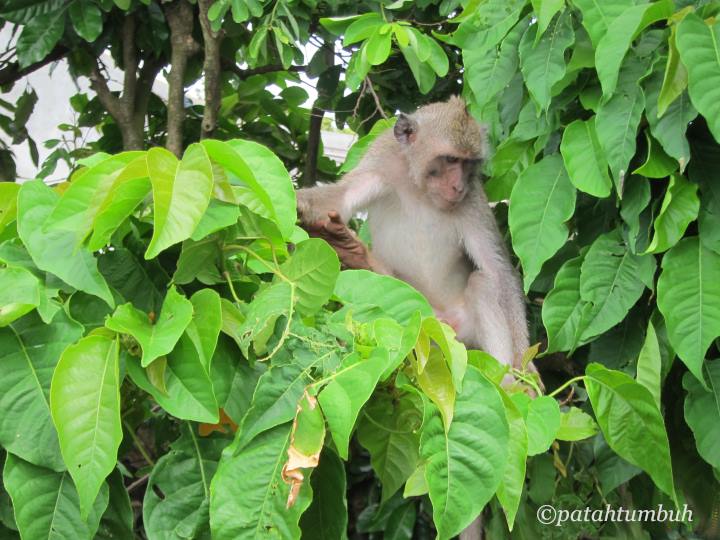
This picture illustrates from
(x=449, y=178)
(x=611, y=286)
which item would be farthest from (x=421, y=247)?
(x=611, y=286)

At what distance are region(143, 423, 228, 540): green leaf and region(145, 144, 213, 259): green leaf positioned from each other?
1.52 feet

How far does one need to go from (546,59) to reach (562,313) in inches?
27.4

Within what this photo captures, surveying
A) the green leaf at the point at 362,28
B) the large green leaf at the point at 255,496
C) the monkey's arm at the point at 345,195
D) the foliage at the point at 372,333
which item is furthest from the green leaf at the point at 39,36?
the large green leaf at the point at 255,496

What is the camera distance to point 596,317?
2539mm

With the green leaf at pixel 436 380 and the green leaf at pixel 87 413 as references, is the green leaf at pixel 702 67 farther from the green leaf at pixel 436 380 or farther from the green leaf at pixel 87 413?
the green leaf at pixel 87 413

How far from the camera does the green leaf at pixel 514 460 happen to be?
1.86 m

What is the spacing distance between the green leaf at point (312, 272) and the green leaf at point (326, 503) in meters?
0.31

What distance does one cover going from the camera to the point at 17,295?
1.69m

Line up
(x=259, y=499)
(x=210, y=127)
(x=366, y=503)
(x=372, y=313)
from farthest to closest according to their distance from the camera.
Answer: (x=210, y=127)
(x=366, y=503)
(x=372, y=313)
(x=259, y=499)

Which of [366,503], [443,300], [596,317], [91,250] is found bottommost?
[443,300]

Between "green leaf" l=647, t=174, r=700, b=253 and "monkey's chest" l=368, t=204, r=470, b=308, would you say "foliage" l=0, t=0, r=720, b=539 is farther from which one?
"monkey's chest" l=368, t=204, r=470, b=308

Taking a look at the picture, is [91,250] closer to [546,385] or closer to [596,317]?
[596,317]

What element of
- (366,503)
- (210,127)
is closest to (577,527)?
(366,503)

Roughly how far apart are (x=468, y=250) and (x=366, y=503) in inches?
64.6
